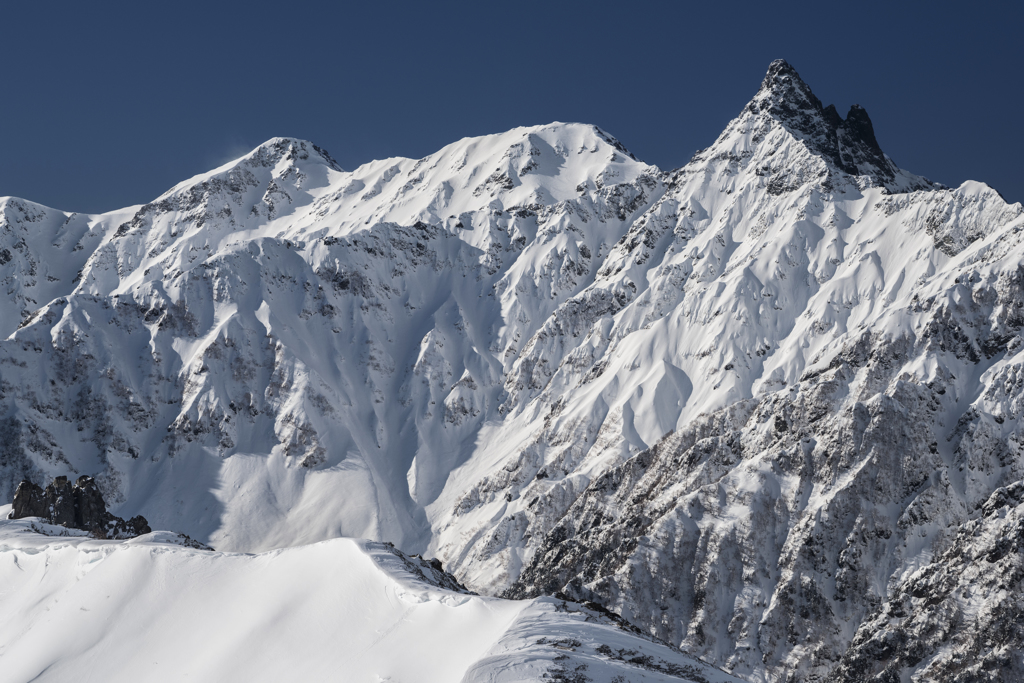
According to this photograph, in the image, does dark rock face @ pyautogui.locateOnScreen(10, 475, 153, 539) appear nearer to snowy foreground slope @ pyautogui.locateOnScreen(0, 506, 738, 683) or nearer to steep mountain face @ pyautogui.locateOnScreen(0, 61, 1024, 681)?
snowy foreground slope @ pyautogui.locateOnScreen(0, 506, 738, 683)

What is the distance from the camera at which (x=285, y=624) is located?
4897 cm

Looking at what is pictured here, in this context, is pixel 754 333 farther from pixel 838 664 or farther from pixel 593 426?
pixel 838 664

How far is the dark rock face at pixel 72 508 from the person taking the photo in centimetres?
10032

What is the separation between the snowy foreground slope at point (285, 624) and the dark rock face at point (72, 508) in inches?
1655

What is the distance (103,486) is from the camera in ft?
576

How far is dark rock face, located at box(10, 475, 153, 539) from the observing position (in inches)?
3950

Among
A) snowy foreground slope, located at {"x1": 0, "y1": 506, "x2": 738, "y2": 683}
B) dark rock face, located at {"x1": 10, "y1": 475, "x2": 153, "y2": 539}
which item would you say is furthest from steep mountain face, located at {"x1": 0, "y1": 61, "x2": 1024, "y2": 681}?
snowy foreground slope, located at {"x1": 0, "y1": 506, "x2": 738, "y2": 683}

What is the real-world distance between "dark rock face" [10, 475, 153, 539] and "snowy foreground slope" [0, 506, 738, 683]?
4203 centimetres

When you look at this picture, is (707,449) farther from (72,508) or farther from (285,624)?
(285,624)

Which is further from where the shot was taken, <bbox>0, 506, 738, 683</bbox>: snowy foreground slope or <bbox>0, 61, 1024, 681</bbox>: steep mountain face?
<bbox>0, 61, 1024, 681</bbox>: steep mountain face

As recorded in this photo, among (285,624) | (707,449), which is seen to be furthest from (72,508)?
(707,449)

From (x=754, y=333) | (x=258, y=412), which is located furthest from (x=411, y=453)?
(x=754, y=333)

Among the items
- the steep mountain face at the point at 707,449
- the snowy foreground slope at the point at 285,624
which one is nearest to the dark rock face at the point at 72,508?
the snowy foreground slope at the point at 285,624

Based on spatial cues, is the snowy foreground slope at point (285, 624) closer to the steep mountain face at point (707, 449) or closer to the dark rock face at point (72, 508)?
the dark rock face at point (72, 508)
